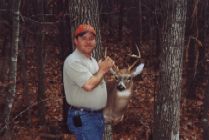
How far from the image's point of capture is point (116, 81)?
6.70 meters

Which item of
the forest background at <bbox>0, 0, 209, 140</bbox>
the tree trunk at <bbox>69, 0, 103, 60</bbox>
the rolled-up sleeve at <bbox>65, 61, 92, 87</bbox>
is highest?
the tree trunk at <bbox>69, 0, 103, 60</bbox>

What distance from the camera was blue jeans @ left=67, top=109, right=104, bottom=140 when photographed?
5422 millimetres

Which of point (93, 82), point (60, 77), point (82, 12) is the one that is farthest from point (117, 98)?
point (60, 77)

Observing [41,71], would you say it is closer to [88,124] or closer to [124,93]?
[124,93]

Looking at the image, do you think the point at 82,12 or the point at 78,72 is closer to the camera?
the point at 78,72

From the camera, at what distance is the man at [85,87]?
5230 millimetres

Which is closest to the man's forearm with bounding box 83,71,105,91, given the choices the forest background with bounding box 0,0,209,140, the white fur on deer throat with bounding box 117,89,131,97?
the white fur on deer throat with bounding box 117,89,131,97

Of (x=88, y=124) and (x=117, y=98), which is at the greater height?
(x=117, y=98)

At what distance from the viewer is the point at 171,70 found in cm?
858

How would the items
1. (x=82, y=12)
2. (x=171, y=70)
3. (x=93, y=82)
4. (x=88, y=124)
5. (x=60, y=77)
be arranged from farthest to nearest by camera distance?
(x=60, y=77) → (x=171, y=70) → (x=82, y=12) → (x=88, y=124) → (x=93, y=82)

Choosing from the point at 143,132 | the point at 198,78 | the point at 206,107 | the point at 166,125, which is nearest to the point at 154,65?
the point at 198,78

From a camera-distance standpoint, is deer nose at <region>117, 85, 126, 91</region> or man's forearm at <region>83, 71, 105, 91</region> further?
deer nose at <region>117, 85, 126, 91</region>

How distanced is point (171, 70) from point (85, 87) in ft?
12.1

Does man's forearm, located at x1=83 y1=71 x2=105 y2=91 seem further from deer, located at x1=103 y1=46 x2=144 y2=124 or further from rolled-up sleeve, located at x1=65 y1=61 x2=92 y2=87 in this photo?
deer, located at x1=103 y1=46 x2=144 y2=124
